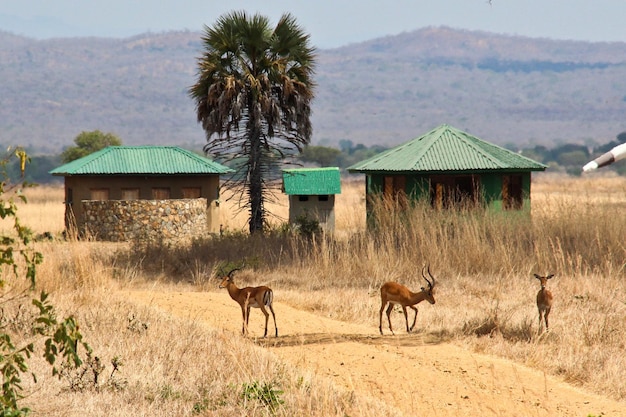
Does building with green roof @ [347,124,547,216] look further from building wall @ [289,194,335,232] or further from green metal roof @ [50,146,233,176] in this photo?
green metal roof @ [50,146,233,176]

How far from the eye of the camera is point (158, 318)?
40.6 feet

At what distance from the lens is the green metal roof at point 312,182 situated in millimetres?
32844

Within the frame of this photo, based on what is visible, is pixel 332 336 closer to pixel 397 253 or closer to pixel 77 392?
pixel 77 392

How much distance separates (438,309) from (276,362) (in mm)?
5260

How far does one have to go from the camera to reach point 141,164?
33.2 m

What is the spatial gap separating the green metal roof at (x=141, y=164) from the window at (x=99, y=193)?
844 millimetres

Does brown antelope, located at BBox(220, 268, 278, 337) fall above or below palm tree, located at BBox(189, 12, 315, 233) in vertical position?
below

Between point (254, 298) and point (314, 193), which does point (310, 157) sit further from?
point (254, 298)

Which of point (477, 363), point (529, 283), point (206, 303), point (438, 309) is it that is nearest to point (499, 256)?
point (529, 283)

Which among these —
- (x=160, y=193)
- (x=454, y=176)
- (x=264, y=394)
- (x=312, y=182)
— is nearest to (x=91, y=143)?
(x=160, y=193)

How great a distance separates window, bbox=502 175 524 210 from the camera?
82.3 ft

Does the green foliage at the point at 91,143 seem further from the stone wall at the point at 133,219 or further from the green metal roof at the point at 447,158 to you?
the green metal roof at the point at 447,158

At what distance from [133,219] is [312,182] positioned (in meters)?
6.75

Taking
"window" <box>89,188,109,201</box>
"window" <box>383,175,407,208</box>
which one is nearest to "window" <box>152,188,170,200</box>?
"window" <box>89,188,109,201</box>
